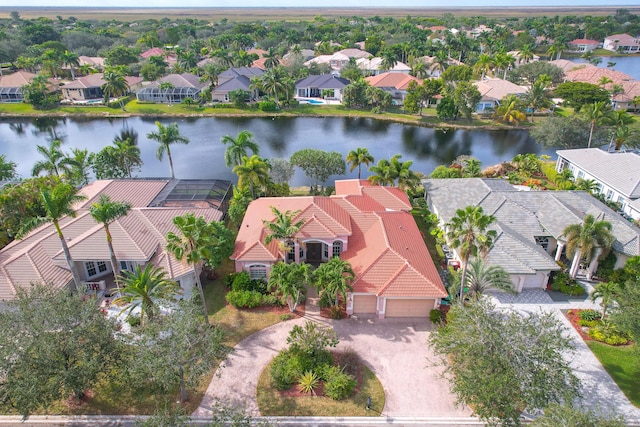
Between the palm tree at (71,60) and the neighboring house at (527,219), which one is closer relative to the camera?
the neighboring house at (527,219)

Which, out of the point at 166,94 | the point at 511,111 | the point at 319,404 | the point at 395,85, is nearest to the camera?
the point at 319,404

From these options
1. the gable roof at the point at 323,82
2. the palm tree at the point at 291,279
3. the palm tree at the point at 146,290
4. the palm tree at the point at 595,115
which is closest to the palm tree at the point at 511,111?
the palm tree at the point at 595,115

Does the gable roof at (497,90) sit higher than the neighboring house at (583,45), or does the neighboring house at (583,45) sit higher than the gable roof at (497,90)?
the neighboring house at (583,45)

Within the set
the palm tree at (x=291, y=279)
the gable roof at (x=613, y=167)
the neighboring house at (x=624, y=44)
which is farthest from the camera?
the neighboring house at (x=624, y=44)

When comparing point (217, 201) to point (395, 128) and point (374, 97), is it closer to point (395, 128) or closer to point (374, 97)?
point (395, 128)

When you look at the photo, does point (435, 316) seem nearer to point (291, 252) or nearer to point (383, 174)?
point (291, 252)

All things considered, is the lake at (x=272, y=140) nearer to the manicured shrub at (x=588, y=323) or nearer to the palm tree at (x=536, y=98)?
the palm tree at (x=536, y=98)

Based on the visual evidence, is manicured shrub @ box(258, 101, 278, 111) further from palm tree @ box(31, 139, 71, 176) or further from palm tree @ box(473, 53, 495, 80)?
palm tree @ box(473, 53, 495, 80)

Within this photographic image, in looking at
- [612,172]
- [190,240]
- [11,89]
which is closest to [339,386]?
[190,240]
